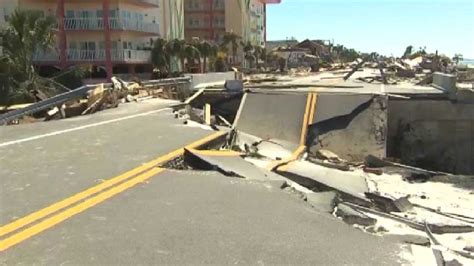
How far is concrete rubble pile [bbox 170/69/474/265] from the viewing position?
7.53 m

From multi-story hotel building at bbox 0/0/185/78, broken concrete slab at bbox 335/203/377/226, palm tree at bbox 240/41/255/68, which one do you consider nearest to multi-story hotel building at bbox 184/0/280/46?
palm tree at bbox 240/41/255/68

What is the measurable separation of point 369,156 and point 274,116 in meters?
4.76

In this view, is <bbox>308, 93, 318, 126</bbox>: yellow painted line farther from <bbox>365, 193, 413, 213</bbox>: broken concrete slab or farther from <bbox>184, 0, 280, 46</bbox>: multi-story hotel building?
<bbox>184, 0, 280, 46</bbox>: multi-story hotel building

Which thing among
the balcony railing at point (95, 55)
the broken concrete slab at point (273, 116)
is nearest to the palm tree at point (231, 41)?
the balcony railing at point (95, 55)

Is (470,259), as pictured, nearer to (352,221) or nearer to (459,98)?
(352,221)

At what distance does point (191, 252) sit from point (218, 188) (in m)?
2.61

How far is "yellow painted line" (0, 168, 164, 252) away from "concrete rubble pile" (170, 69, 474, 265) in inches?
64.4

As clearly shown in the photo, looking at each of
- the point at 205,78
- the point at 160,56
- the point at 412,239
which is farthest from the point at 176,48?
the point at 412,239

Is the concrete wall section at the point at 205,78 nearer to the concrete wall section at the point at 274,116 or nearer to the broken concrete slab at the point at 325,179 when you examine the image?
the concrete wall section at the point at 274,116

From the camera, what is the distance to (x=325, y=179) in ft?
33.1

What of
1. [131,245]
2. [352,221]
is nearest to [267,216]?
[352,221]

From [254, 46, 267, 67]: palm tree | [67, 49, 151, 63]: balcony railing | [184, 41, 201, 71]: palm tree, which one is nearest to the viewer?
[67, 49, 151, 63]: balcony railing

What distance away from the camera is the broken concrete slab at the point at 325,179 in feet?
31.4

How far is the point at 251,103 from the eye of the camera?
2188cm
